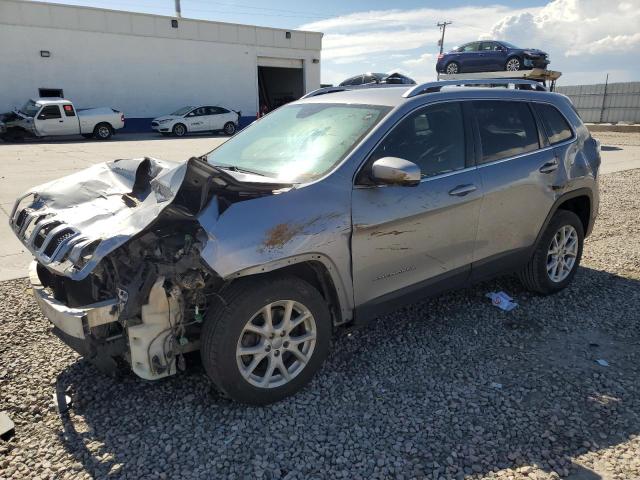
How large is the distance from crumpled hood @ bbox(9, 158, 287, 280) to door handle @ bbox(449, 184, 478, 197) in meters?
1.34

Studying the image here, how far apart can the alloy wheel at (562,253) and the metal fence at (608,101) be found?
29488 mm

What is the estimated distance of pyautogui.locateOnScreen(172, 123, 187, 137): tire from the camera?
2531 centimetres

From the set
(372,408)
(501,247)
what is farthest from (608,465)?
(501,247)

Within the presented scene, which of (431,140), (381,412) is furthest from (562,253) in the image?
(381,412)

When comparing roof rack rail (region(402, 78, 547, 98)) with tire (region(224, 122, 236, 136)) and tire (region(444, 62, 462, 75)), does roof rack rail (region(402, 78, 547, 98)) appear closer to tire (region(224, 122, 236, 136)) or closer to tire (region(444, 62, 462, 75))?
tire (region(444, 62, 462, 75))

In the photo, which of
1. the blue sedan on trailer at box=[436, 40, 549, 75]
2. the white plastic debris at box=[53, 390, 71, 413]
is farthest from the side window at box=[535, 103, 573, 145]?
the blue sedan on trailer at box=[436, 40, 549, 75]

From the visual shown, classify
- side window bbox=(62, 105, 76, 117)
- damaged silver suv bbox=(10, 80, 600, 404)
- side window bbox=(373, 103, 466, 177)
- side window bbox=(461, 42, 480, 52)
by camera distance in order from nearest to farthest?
damaged silver suv bbox=(10, 80, 600, 404) < side window bbox=(373, 103, 466, 177) < side window bbox=(461, 42, 480, 52) < side window bbox=(62, 105, 76, 117)

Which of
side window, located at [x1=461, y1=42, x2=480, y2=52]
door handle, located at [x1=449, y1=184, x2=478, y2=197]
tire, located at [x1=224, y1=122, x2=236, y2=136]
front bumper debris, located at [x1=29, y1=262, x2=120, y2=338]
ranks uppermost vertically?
side window, located at [x1=461, y1=42, x2=480, y2=52]

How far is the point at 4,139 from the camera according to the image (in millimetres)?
21328

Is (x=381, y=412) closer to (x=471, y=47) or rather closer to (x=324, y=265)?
(x=324, y=265)

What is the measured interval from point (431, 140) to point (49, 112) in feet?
74.0

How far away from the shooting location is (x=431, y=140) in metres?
3.48

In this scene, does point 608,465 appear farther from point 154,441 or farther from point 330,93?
point 330,93

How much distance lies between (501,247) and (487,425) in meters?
1.64
